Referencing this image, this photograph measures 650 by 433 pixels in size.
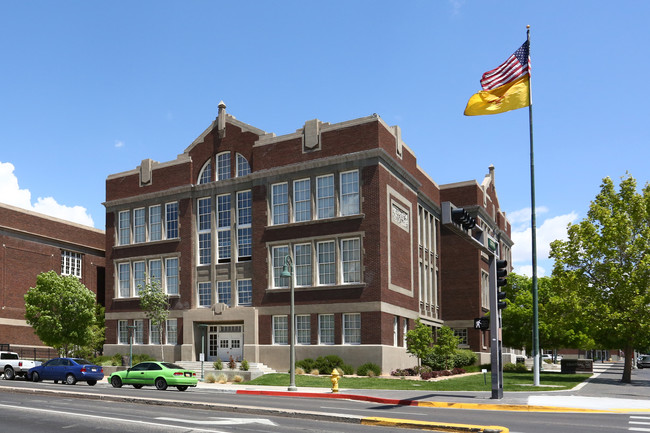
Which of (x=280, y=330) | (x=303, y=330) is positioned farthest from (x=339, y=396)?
(x=280, y=330)

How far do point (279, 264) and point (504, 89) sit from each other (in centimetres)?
2129

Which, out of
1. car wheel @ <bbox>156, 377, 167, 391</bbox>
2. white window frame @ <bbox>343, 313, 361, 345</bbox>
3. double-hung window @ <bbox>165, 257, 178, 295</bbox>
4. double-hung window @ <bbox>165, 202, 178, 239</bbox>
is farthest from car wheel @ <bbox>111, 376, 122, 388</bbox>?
double-hung window @ <bbox>165, 202, 178, 239</bbox>

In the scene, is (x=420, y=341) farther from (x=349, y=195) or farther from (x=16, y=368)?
(x=16, y=368)

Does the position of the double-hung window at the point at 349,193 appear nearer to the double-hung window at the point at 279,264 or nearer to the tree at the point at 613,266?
the double-hung window at the point at 279,264

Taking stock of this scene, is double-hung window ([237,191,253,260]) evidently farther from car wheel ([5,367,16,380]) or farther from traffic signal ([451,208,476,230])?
traffic signal ([451,208,476,230])

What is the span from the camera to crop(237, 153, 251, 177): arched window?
50000 mm

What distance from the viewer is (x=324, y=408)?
22375 mm

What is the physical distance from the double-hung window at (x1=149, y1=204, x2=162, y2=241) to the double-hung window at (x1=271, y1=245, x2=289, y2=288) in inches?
471

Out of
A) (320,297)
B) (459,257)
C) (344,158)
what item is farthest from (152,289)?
(459,257)

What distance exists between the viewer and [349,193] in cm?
4444

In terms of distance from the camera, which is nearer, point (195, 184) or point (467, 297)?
point (195, 184)

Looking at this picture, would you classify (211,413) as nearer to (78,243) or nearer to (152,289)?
(152,289)

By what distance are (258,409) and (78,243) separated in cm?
5135

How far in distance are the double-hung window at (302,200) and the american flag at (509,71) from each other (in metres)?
17.5
